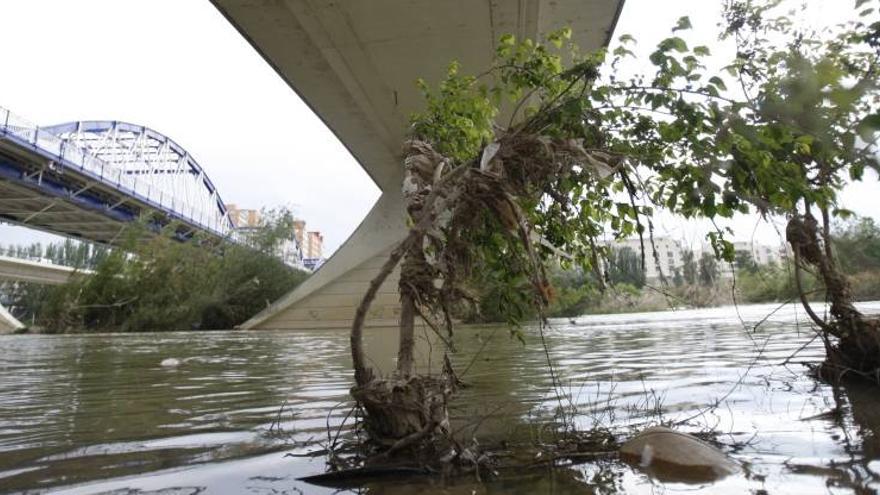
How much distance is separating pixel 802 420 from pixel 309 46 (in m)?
11.8

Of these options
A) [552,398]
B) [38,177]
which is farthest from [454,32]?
[38,177]

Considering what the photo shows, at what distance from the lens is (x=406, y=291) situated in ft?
8.13

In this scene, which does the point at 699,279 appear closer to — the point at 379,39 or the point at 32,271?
the point at 379,39

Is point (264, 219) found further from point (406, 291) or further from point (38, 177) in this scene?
point (406, 291)

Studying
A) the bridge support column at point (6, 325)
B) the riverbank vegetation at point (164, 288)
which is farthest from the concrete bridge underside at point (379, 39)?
the bridge support column at point (6, 325)

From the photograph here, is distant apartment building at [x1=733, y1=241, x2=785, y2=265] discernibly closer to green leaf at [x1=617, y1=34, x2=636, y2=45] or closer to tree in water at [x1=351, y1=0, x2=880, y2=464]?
tree in water at [x1=351, y1=0, x2=880, y2=464]

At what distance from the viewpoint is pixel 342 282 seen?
29.7 m

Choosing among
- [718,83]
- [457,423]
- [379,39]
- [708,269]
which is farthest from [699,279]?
[379,39]

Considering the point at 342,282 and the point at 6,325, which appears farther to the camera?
the point at 6,325

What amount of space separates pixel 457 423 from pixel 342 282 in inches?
1062

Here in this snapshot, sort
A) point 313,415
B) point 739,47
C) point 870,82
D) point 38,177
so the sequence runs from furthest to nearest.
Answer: point 38,177 → point 739,47 → point 313,415 → point 870,82

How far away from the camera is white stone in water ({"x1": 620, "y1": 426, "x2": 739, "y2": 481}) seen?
2.06m

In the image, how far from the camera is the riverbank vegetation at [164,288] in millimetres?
31531

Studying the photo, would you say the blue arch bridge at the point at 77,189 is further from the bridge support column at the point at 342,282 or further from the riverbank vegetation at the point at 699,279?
the riverbank vegetation at the point at 699,279
